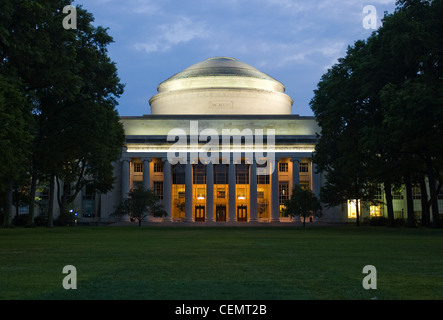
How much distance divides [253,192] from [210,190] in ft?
21.5

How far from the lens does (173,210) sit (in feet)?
292

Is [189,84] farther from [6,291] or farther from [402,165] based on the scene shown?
[6,291]

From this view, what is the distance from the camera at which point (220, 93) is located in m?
94.3

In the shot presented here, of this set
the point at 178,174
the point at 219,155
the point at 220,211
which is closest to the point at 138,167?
the point at 178,174

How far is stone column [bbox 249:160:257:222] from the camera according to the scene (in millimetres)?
83000

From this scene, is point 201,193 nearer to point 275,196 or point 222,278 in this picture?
point 275,196

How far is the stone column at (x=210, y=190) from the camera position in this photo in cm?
8331

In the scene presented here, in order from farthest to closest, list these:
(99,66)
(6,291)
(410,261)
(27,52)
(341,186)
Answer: (341,186) → (99,66) → (27,52) → (410,261) → (6,291)

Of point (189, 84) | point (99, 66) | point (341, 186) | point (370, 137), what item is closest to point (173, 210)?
point (189, 84)

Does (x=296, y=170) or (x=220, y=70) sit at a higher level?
(x=220, y=70)

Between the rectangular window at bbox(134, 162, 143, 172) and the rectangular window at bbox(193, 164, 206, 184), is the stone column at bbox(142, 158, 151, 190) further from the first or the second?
the rectangular window at bbox(193, 164, 206, 184)

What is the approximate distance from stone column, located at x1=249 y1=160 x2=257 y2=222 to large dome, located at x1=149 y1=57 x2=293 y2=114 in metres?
13.7

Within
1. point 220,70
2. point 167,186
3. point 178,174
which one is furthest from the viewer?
point 220,70

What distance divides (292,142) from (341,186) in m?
27.8
